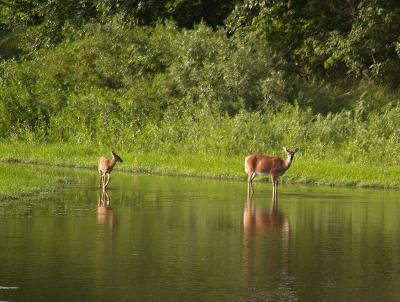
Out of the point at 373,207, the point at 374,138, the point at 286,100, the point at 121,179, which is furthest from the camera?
the point at 286,100

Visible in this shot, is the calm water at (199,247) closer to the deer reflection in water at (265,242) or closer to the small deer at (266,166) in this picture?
the deer reflection in water at (265,242)

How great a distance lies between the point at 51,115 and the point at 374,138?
44.7 feet

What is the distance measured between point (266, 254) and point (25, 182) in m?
10.6

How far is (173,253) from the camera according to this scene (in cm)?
1536

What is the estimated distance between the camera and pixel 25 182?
2500 cm

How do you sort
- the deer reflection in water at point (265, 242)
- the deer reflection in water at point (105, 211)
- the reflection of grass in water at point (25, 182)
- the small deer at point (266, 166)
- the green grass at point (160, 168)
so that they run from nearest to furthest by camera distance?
1. the deer reflection in water at point (265, 242)
2. the deer reflection in water at point (105, 211)
3. the reflection of grass in water at point (25, 182)
4. the small deer at point (266, 166)
5. the green grass at point (160, 168)

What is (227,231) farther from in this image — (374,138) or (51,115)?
(51,115)

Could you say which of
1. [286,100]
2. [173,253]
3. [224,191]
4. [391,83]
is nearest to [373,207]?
[224,191]

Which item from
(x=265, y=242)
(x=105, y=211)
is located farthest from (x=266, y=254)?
(x=105, y=211)

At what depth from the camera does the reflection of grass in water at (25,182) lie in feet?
75.6

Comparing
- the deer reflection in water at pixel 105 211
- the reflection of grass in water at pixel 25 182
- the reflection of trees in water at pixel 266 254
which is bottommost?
the reflection of trees in water at pixel 266 254

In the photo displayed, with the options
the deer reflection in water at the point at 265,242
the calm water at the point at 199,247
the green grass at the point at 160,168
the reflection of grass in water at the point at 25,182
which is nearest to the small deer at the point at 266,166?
the calm water at the point at 199,247

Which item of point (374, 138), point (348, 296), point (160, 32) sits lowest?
point (348, 296)

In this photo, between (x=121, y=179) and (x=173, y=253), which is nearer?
(x=173, y=253)
